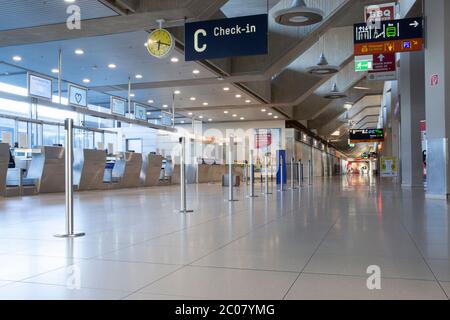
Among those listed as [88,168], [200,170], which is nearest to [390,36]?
[88,168]

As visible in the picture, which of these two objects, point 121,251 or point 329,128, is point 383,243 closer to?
point 121,251

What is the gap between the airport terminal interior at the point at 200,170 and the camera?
277cm

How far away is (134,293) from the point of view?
234 centimetres

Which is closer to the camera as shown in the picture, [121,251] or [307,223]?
[121,251]

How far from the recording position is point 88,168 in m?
14.8

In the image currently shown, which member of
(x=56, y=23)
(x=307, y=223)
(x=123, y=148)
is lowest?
(x=307, y=223)

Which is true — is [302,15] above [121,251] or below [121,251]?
above

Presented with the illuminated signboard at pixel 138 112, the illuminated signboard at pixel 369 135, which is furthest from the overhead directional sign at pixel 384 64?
the illuminated signboard at pixel 369 135

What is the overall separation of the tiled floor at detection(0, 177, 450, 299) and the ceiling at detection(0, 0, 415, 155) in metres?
6.36

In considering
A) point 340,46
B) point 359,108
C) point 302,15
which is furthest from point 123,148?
point 359,108

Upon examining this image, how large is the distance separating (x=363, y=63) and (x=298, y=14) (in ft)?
22.0

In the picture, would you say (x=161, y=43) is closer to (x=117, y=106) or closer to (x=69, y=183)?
(x=69, y=183)

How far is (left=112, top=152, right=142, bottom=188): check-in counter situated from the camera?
1736 centimetres

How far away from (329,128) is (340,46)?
2764cm
